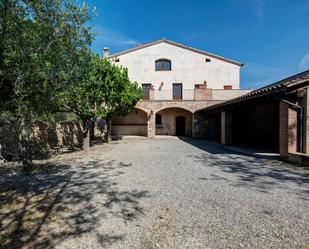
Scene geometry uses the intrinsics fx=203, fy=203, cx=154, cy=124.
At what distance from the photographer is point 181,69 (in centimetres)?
2255

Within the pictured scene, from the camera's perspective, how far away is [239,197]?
409 centimetres

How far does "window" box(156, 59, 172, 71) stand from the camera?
74.6ft

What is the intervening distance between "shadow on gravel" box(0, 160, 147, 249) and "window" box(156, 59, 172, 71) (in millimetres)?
18258

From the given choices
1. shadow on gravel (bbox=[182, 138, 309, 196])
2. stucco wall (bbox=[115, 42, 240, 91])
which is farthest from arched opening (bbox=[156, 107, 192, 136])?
shadow on gravel (bbox=[182, 138, 309, 196])

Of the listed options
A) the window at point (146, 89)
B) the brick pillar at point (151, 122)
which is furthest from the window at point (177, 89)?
the brick pillar at point (151, 122)

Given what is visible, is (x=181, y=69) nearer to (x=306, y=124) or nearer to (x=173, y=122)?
(x=173, y=122)

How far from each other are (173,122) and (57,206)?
1818cm

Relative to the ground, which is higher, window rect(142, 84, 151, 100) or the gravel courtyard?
window rect(142, 84, 151, 100)

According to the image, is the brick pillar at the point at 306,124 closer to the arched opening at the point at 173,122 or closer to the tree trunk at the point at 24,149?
the tree trunk at the point at 24,149

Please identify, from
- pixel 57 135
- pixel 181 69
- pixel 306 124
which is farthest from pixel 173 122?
pixel 306 124

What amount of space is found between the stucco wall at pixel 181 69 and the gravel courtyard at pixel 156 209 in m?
17.4

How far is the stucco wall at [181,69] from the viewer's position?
883 inches

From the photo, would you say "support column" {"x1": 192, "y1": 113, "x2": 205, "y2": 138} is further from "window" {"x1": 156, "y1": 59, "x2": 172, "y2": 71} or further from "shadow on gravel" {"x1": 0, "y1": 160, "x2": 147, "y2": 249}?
"shadow on gravel" {"x1": 0, "y1": 160, "x2": 147, "y2": 249}

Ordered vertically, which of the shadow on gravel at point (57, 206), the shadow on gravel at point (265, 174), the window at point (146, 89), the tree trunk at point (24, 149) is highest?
the window at point (146, 89)
